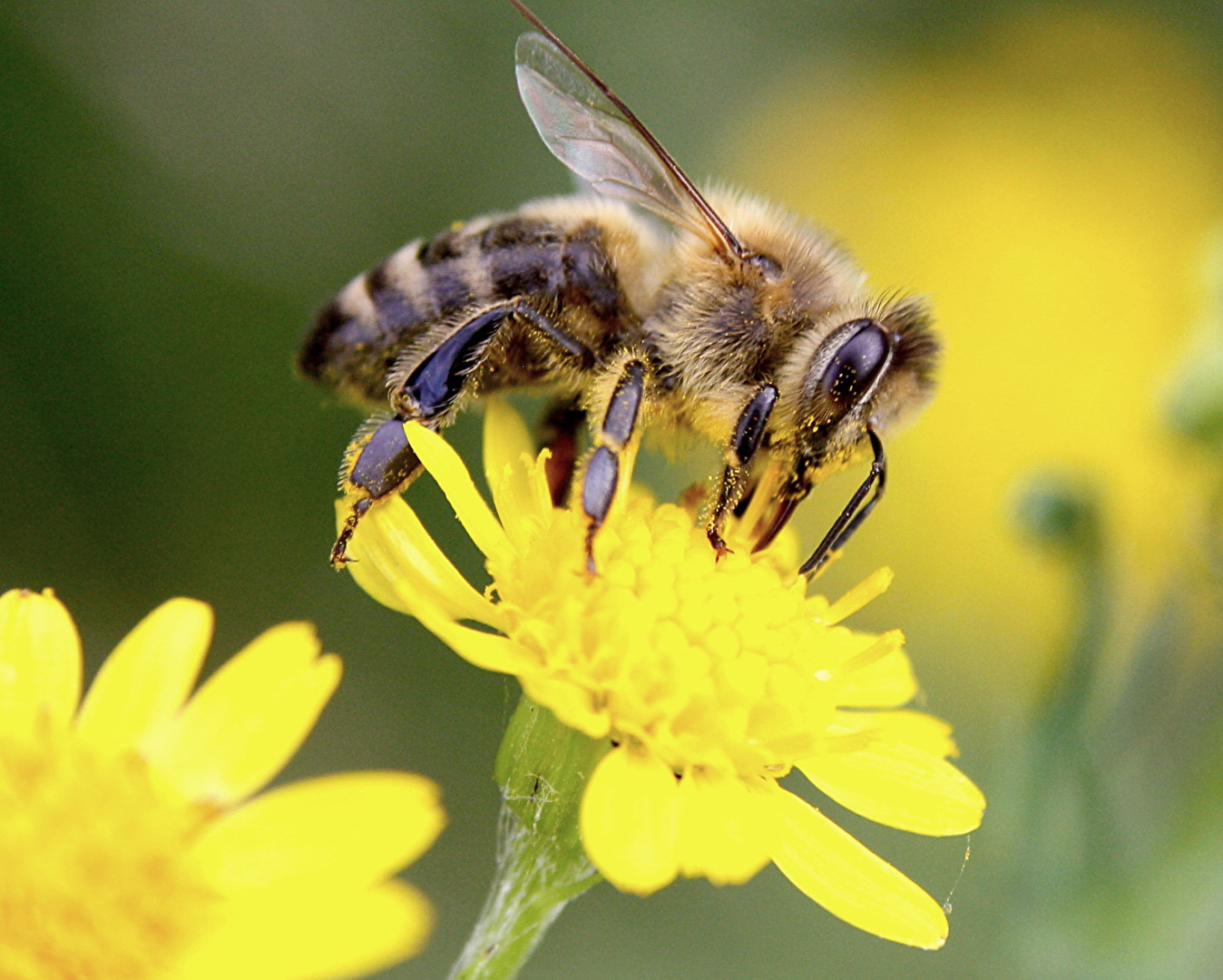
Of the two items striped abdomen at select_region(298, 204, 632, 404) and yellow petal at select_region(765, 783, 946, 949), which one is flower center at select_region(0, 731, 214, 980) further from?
striped abdomen at select_region(298, 204, 632, 404)

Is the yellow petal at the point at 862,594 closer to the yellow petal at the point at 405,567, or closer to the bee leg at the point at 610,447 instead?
the bee leg at the point at 610,447

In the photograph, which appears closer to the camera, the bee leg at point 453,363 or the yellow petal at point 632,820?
the yellow petal at point 632,820

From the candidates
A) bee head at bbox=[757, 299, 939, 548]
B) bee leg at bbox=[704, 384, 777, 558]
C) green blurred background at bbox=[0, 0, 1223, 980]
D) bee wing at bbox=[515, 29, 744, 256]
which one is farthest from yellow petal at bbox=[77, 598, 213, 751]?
green blurred background at bbox=[0, 0, 1223, 980]

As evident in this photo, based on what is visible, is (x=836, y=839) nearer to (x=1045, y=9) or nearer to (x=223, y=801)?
(x=223, y=801)

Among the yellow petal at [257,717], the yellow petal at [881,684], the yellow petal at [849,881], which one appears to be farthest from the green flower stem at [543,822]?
the yellow petal at [881,684]

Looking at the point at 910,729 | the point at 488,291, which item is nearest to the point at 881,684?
the point at 910,729

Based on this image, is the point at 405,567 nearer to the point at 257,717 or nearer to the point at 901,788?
the point at 257,717
